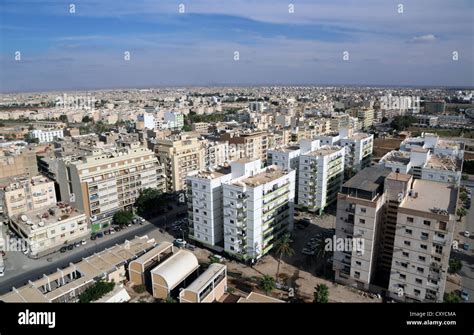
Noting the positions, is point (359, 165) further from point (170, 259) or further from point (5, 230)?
point (5, 230)

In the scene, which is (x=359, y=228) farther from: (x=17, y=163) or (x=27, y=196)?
(x=17, y=163)

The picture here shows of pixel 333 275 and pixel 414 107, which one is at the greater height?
pixel 414 107

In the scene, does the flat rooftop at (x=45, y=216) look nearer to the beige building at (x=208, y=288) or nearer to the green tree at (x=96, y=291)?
the green tree at (x=96, y=291)

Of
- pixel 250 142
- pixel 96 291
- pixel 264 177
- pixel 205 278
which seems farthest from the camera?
pixel 250 142

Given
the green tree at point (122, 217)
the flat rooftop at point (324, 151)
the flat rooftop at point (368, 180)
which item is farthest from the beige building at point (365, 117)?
the green tree at point (122, 217)

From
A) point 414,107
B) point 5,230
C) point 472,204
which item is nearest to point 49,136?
point 5,230

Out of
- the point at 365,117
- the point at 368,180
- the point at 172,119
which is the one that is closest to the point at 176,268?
the point at 368,180

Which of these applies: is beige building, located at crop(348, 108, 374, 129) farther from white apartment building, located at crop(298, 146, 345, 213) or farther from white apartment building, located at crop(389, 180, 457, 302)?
white apartment building, located at crop(389, 180, 457, 302)

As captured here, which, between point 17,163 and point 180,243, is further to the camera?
point 17,163
